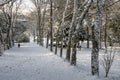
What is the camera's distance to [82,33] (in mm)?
46688

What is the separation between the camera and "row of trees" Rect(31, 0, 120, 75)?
15.5 meters

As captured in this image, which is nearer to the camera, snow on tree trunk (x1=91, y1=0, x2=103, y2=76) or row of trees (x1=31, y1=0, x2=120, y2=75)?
snow on tree trunk (x1=91, y1=0, x2=103, y2=76)

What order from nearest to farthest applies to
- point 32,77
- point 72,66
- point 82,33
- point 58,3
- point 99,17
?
point 32,77
point 99,17
point 72,66
point 58,3
point 82,33

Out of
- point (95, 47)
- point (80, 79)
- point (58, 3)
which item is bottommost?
point (80, 79)

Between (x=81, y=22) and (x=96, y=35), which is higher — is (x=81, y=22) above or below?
above

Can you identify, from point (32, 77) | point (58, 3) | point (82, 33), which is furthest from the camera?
point (82, 33)

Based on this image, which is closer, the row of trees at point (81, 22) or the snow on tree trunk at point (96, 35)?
the snow on tree trunk at point (96, 35)

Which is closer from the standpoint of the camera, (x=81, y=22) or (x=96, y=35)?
(x=96, y=35)

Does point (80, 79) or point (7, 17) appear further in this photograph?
point (7, 17)

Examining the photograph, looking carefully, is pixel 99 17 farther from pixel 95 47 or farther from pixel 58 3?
pixel 58 3

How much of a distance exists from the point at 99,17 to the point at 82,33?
103 ft

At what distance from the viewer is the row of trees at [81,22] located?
15.5 metres

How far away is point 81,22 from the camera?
19.8m

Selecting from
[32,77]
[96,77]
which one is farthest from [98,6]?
[32,77]
